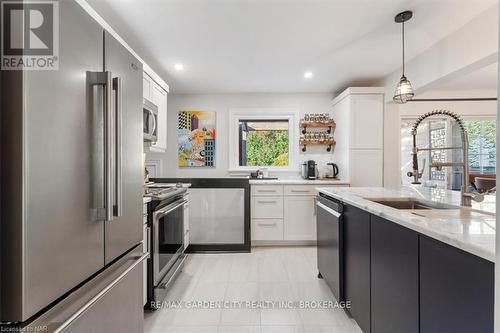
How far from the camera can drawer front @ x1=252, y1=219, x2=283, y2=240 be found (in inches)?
143

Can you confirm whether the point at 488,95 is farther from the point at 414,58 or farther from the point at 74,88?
the point at 74,88

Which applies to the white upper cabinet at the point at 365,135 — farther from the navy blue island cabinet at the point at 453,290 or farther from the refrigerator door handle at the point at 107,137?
the refrigerator door handle at the point at 107,137

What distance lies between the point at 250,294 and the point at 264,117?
2.83 meters

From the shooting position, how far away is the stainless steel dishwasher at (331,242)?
1.94 m

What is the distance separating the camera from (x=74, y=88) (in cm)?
83

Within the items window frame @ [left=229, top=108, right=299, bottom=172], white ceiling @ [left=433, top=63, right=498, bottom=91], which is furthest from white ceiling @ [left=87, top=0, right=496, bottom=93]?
white ceiling @ [left=433, top=63, right=498, bottom=91]

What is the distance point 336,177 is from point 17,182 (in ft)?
12.8

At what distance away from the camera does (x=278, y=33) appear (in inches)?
90.1

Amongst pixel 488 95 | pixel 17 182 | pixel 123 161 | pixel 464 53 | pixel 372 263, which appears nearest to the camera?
pixel 17 182

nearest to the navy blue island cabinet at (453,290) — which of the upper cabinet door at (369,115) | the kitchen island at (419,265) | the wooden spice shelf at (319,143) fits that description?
the kitchen island at (419,265)

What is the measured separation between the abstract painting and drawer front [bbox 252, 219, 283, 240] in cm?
129

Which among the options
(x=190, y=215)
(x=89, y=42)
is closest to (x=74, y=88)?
(x=89, y=42)

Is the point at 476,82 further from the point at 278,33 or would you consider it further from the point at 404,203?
the point at 278,33

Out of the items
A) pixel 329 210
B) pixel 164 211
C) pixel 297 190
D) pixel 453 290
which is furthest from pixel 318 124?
pixel 453 290
